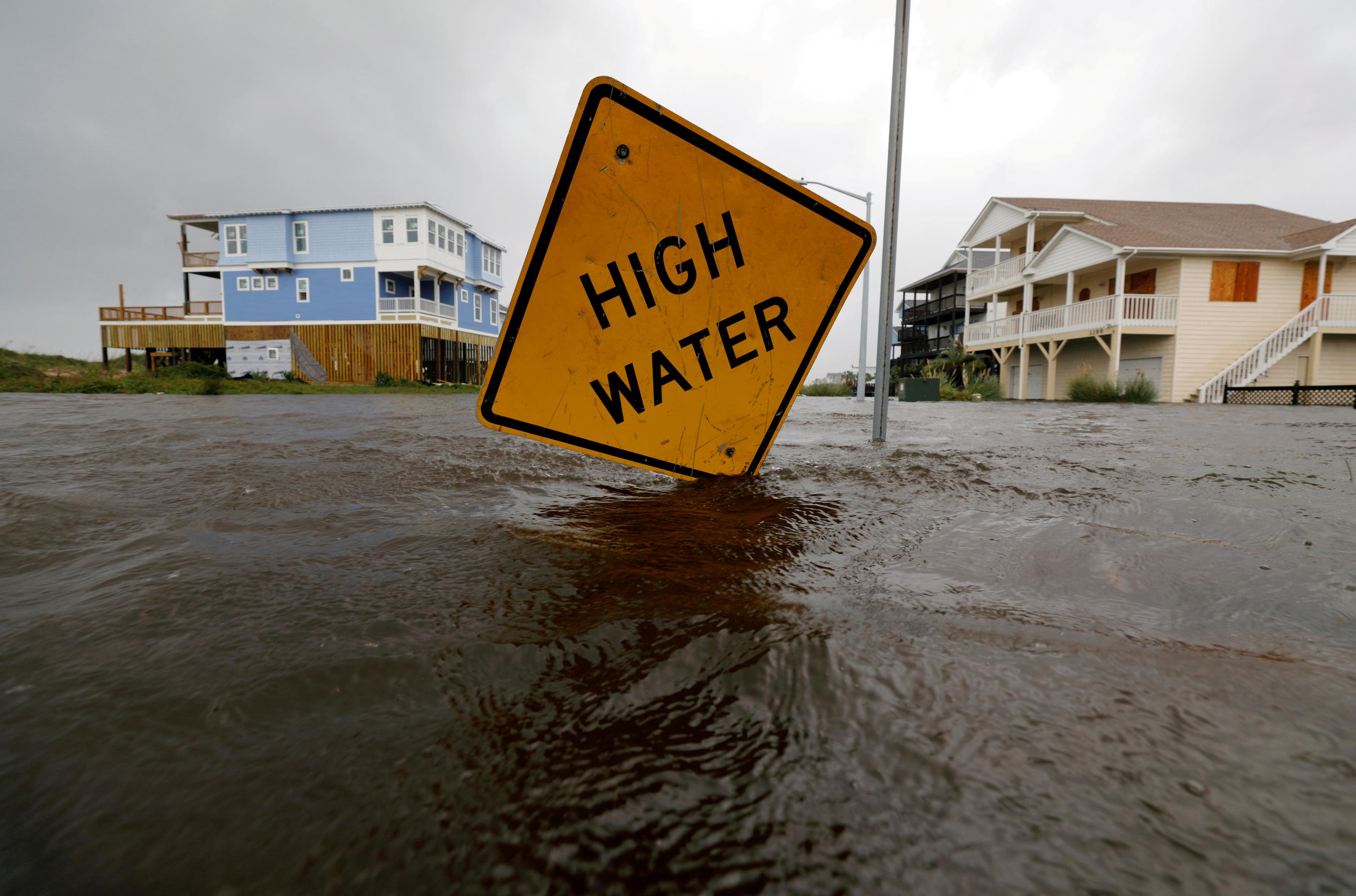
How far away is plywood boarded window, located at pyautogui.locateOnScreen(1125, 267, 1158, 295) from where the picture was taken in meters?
22.4

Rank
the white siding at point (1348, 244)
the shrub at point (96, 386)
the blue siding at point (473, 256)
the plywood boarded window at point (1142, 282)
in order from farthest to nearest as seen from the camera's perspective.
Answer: the blue siding at point (473, 256) < the plywood boarded window at point (1142, 282) < the white siding at point (1348, 244) < the shrub at point (96, 386)

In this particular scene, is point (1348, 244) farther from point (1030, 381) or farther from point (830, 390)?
point (830, 390)

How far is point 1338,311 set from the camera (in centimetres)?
1988

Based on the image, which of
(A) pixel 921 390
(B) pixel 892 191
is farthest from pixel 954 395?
(B) pixel 892 191

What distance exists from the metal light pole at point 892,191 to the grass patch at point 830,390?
18900 mm

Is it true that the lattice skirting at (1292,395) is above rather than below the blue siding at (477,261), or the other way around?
below

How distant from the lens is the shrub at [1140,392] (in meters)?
18.6

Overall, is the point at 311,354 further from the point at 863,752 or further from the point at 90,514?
the point at 863,752

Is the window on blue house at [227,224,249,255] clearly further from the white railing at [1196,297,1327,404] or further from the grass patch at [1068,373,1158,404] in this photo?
the white railing at [1196,297,1327,404]

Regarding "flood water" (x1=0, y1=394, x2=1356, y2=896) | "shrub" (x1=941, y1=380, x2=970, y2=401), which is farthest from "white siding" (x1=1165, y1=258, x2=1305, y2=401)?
"flood water" (x1=0, y1=394, x2=1356, y2=896)

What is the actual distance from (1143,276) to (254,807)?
29536 millimetres

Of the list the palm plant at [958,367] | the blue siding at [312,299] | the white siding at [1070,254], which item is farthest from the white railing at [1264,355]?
the blue siding at [312,299]

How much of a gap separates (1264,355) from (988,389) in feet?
28.4

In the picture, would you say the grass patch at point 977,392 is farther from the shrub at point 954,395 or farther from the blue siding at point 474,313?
the blue siding at point 474,313
